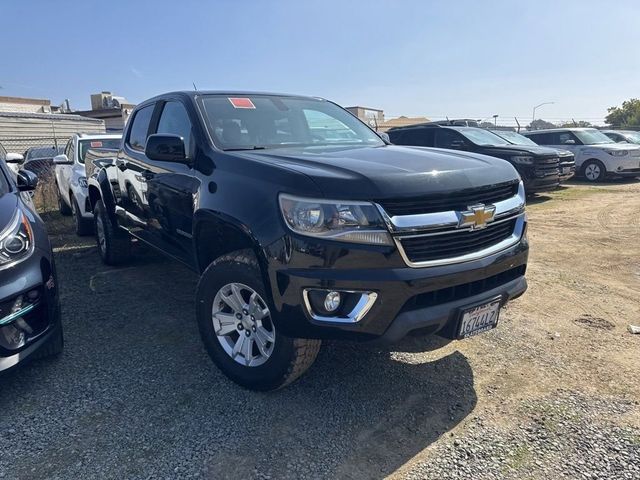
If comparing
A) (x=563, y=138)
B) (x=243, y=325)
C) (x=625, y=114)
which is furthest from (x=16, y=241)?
(x=625, y=114)

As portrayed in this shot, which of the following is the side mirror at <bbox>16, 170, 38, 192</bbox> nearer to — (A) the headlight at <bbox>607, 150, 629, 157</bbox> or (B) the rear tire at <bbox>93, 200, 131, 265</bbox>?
(B) the rear tire at <bbox>93, 200, 131, 265</bbox>

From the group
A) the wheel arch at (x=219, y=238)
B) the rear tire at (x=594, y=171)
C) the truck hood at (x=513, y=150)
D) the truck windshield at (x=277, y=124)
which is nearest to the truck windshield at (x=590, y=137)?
the rear tire at (x=594, y=171)

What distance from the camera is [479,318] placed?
112 inches

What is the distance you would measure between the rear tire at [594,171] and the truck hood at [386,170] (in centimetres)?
1261

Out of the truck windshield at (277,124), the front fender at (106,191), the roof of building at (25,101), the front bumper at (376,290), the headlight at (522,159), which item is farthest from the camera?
the roof of building at (25,101)

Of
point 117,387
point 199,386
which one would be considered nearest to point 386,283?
point 199,386

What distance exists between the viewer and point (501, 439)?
106 inches

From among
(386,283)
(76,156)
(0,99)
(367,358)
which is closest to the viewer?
(386,283)

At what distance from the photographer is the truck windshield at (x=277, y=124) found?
12.0 ft

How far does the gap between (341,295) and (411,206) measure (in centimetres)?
60

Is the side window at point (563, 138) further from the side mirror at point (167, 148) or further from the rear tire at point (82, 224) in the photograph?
the side mirror at point (167, 148)

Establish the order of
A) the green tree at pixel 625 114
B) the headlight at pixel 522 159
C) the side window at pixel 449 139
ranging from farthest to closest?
the green tree at pixel 625 114
the side window at pixel 449 139
the headlight at pixel 522 159

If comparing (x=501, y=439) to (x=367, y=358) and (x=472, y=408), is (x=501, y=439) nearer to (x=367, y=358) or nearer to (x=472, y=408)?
(x=472, y=408)

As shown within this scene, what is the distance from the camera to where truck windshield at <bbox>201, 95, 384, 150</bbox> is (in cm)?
364
